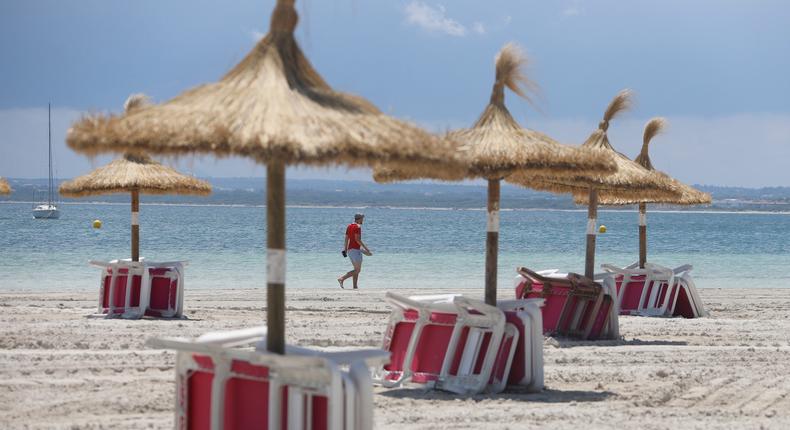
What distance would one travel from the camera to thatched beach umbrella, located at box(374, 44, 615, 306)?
6988mm

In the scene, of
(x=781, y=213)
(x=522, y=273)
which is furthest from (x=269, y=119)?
(x=781, y=213)

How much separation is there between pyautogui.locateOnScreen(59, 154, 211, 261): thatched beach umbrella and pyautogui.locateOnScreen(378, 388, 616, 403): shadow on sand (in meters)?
4.62

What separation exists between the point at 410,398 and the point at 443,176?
1.81 m

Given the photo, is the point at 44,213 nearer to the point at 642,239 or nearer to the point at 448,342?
the point at 642,239

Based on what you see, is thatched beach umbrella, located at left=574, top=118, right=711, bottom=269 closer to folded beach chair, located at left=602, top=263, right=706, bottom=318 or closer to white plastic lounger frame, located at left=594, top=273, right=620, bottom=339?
folded beach chair, located at left=602, top=263, right=706, bottom=318

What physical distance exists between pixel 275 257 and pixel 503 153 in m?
2.94

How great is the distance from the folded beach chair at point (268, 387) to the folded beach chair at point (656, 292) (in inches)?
324

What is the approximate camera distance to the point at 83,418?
5.71 metres

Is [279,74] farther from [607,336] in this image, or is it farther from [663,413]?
[607,336]

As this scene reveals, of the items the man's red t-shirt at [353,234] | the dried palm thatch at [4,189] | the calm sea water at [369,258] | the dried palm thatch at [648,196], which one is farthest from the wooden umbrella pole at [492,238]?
the calm sea water at [369,258]

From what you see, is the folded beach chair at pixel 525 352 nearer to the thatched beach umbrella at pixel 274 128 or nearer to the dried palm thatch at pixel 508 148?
the dried palm thatch at pixel 508 148

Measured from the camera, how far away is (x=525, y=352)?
268 inches

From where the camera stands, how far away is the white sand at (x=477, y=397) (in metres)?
5.88

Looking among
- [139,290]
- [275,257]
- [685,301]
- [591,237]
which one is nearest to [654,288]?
[685,301]
